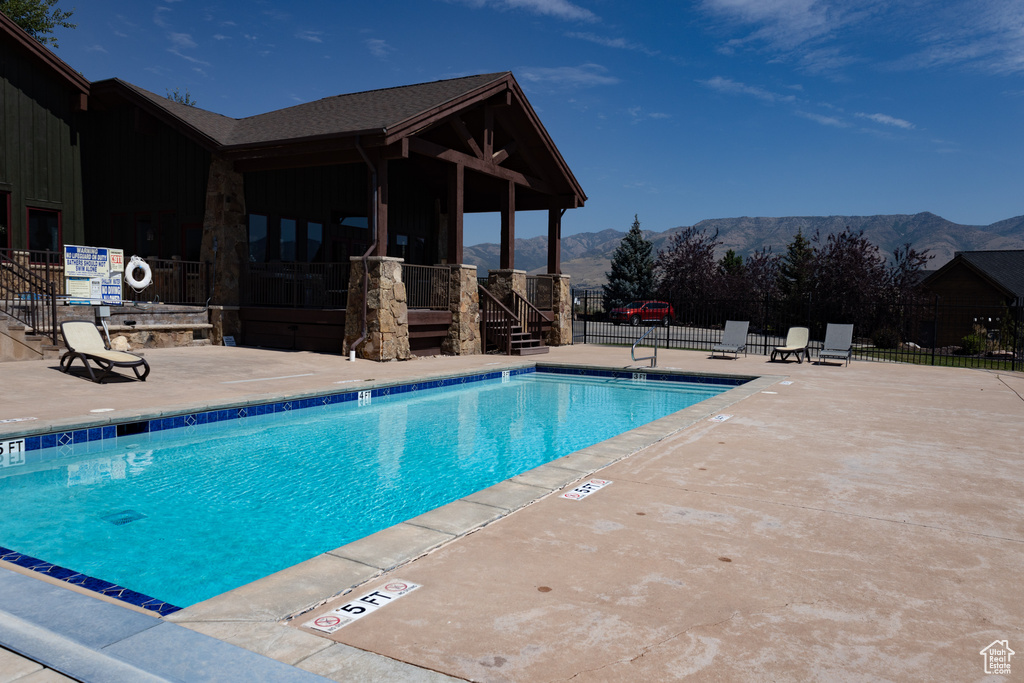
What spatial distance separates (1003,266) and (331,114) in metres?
36.8

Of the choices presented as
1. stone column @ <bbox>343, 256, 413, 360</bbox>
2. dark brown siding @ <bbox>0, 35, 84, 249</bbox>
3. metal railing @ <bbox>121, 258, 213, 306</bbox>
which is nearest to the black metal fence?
stone column @ <bbox>343, 256, 413, 360</bbox>

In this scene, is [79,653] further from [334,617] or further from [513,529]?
[513,529]

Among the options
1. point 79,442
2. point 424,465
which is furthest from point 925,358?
point 79,442

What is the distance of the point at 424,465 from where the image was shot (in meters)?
7.18

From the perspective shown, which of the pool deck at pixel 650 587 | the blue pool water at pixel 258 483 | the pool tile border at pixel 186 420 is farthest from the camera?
the blue pool water at pixel 258 483

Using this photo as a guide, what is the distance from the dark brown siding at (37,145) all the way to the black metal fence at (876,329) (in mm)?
14910

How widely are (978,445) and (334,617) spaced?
666cm

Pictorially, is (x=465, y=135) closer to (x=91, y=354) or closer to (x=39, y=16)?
(x=91, y=354)

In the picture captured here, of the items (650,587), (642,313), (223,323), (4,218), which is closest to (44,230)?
(4,218)

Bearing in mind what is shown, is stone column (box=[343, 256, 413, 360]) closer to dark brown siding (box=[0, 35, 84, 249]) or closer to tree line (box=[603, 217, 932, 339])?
dark brown siding (box=[0, 35, 84, 249])

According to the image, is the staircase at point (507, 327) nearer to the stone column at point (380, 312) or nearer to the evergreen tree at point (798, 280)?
the stone column at point (380, 312)

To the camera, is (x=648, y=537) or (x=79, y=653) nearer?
(x=79, y=653)

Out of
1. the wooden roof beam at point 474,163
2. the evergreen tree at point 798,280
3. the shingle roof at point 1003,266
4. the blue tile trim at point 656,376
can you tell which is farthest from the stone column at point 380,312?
the shingle roof at point 1003,266

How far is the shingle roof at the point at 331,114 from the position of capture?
1505cm
